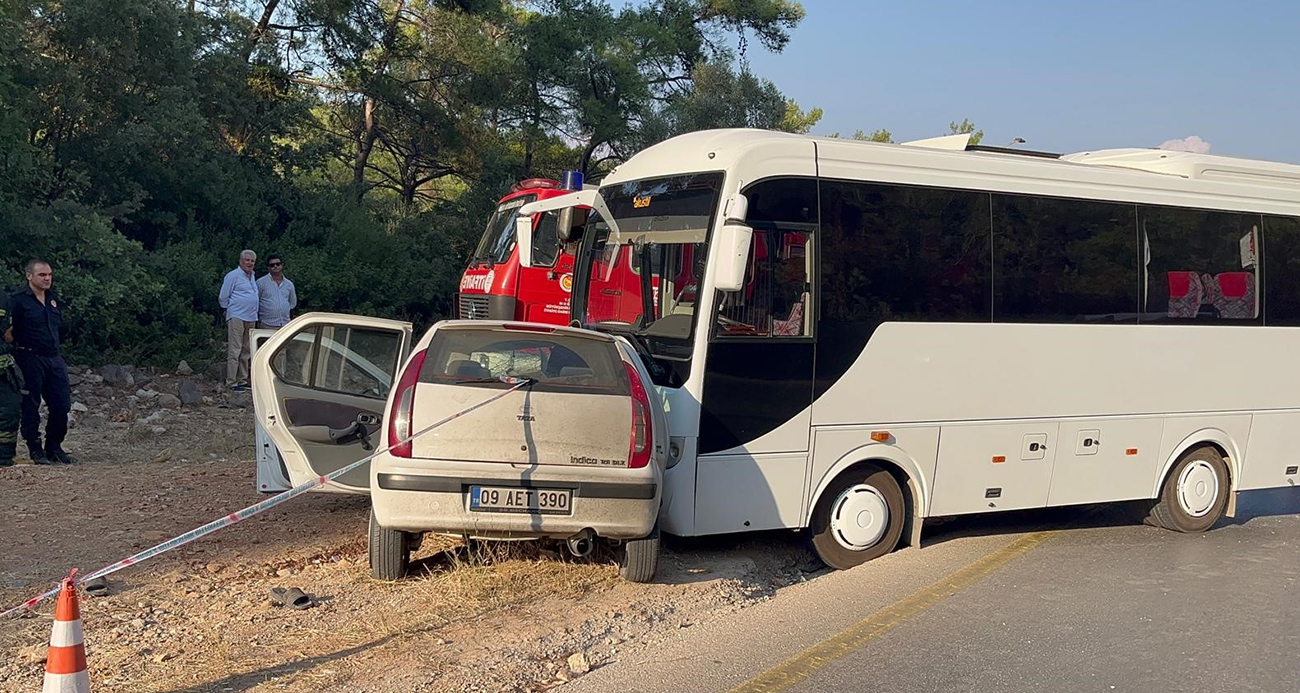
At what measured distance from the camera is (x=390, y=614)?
6.11 m

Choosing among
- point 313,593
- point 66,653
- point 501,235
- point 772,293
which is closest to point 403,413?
point 313,593

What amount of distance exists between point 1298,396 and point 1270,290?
107 centimetres

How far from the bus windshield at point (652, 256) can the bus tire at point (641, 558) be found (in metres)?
1.40

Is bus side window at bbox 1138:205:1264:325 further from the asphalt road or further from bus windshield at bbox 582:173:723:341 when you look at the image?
bus windshield at bbox 582:173:723:341

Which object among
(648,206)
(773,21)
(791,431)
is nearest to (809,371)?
(791,431)

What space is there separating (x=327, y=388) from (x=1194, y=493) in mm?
7442

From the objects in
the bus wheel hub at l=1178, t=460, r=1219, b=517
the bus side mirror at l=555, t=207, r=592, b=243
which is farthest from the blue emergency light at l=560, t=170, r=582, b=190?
the bus wheel hub at l=1178, t=460, r=1219, b=517

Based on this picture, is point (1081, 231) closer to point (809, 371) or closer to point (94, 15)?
point (809, 371)

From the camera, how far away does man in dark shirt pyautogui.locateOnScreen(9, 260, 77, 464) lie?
10.0m

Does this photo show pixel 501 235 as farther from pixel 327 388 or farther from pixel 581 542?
pixel 581 542

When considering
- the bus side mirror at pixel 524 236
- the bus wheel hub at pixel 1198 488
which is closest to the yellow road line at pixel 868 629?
the bus wheel hub at pixel 1198 488

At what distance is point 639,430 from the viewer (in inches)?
255

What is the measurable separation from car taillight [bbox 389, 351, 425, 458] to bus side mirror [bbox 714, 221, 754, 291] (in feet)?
6.47

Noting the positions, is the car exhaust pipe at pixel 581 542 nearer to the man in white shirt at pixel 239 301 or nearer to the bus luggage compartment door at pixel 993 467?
the bus luggage compartment door at pixel 993 467
